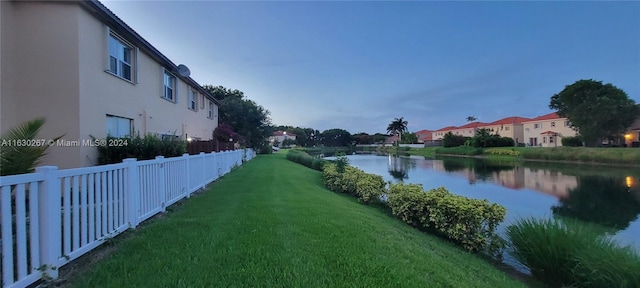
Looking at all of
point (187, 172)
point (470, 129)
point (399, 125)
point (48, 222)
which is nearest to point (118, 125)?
point (187, 172)

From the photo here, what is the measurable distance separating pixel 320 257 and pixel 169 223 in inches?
115

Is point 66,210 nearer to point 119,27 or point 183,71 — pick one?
point 119,27

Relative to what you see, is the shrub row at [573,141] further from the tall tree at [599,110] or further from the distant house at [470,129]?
the distant house at [470,129]

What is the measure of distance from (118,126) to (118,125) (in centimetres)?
3


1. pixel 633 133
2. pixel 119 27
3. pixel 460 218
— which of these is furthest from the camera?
pixel 633 133

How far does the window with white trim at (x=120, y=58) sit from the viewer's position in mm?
9555

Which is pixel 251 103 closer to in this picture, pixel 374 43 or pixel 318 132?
pixel 374 43

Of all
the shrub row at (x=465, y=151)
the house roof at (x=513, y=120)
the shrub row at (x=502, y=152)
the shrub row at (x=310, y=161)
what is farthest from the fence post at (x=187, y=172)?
the house roof at (x=513, y=120)

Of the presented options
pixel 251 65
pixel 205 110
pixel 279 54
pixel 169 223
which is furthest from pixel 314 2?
pixel 169 223

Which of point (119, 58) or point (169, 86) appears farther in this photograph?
point (169, 86)

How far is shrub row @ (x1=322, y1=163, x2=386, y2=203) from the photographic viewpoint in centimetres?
1053

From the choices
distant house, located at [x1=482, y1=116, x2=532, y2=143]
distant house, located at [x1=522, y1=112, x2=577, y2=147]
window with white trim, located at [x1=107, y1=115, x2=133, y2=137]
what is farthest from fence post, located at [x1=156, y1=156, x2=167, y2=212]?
distant house, located at [x1=482, y1=116, x2=532, y2=143]

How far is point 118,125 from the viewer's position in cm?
1012

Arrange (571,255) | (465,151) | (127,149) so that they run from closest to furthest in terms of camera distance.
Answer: (571,255) < (127,149) < (465,151)
